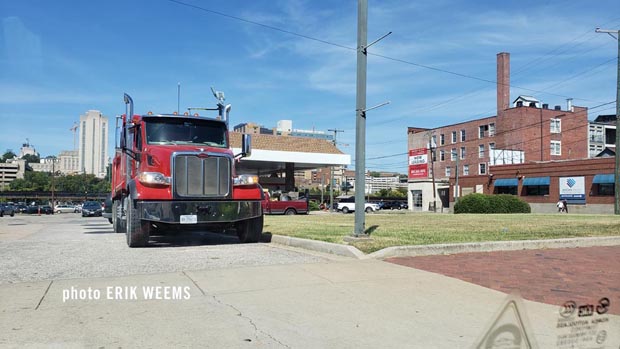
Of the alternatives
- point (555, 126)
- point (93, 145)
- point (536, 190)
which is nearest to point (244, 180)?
point (536, 190)

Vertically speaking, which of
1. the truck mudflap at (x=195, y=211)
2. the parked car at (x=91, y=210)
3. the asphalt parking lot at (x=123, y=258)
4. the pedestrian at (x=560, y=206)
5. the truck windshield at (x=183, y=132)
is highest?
the truck windshield at (x=183, y=132)

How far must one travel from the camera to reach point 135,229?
11.4m

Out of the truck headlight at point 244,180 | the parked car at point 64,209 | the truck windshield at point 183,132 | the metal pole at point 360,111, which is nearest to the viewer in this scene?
the metal pole at point 360,111

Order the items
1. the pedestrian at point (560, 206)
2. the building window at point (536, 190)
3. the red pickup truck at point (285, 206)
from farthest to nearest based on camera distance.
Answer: the building window at point (536, 190), the pedestrian at point (560, 206), the red pickup truck at point (285, 206)

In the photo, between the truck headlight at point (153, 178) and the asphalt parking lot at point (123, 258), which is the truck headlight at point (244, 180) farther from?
the truck headlight at point (153, 178)

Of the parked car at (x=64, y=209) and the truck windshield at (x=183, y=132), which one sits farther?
the parked car at (x=64, y=209)

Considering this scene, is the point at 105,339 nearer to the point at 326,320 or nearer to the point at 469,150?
the point at 326,320

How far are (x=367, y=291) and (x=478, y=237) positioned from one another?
6.34 metres

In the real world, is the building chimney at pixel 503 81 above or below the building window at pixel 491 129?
above

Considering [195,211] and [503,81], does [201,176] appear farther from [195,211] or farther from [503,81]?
[503,81]

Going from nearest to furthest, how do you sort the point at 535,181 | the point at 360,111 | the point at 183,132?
the point at 360,111 < the point at 183,132 < the point at 535,181

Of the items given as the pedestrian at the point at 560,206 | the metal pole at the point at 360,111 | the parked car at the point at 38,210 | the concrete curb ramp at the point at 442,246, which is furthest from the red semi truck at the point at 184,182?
the parked car at the point at 38,210

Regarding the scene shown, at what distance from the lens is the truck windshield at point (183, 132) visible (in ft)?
41.0

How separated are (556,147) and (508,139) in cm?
762
